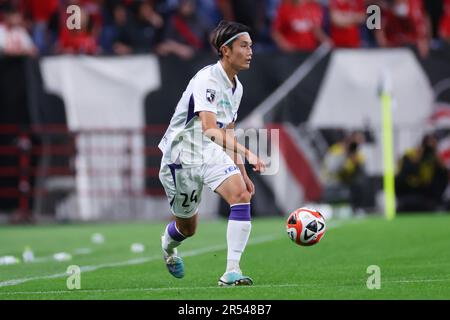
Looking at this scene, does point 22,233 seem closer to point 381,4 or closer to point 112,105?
point 112,105

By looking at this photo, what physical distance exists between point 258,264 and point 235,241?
7.91ft

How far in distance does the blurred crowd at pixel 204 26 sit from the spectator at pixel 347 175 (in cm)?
205

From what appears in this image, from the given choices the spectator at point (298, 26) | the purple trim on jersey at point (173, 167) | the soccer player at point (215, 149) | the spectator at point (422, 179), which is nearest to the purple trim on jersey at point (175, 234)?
the soccer player at point (215, 149)

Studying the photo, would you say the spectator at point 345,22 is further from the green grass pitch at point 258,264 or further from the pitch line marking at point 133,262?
the pitch line marking at point 133,262

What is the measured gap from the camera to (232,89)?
31.1 feet

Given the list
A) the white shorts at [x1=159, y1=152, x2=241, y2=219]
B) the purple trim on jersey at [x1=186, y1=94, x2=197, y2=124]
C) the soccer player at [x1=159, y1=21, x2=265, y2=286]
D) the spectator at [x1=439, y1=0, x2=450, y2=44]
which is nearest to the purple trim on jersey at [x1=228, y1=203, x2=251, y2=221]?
the soccer player at [x1=159, y1=21, x2=265, y2=286]

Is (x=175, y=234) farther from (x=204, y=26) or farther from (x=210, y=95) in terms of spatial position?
(x=204, y=26)

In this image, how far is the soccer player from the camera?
9.00 metres

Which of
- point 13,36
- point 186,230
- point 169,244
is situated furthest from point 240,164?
point 13,36

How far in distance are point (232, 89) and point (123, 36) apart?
13094 mm

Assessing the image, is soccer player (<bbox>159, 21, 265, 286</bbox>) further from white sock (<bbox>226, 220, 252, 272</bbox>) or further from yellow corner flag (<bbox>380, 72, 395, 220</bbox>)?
yellow corner flag (<bbox>380, 72, 395, 220</bbox>)

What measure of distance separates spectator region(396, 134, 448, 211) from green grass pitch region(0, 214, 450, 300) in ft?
7.00

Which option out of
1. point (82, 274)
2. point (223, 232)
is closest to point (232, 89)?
point (82, 274)
